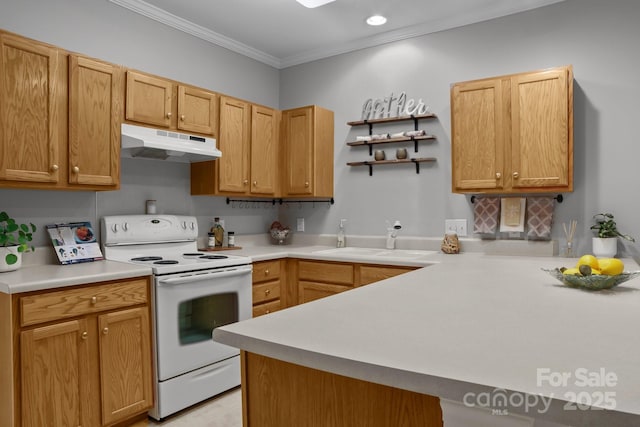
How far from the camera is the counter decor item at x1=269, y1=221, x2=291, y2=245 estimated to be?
413 cm

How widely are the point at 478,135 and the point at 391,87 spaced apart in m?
1.05

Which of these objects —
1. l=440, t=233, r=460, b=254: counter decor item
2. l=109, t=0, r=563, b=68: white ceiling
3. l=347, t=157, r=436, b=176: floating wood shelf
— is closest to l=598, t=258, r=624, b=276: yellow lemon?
l=440, t=233, r=460, b=254: counter decor item

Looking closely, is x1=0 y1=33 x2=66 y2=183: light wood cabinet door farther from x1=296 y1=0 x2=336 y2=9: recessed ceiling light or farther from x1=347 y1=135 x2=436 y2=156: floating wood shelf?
x1=347 y1=135 x2=436 y2=156: floating wood shelf

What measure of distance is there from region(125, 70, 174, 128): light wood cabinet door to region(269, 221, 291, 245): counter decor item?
1.49 metres

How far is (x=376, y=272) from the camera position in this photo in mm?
3068

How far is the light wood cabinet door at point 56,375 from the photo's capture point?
6.59 ft

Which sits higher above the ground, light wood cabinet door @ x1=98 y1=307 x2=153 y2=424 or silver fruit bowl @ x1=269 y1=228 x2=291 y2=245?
silver fruit bowl @ x1=269 y1=228 x2=291 y2=245

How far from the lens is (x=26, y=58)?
7.57 feet

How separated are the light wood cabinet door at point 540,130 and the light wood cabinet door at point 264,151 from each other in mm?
1953

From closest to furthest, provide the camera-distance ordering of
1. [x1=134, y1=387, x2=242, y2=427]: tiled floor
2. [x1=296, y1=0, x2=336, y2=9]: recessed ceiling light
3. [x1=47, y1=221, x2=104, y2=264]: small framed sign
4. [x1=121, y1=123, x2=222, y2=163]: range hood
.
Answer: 1. [x1=134, y1=387, x2=242, y2=427]: tiled floor
2. [x1=47, y1=221, x2=104, y2=264]: small framed sign
3. [x1=121, y1=123, x2=222, y2=163]: range hood
4. [x1=296, y1=0, x2=336, y2=9]: recessed ceiling light

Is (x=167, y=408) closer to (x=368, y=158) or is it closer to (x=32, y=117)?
(x=32, y=117)

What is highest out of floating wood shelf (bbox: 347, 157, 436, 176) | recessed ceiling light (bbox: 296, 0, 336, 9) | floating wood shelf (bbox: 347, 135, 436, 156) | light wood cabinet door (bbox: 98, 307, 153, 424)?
recessed ceiling light (bbox: 296, 0, 336, 9)

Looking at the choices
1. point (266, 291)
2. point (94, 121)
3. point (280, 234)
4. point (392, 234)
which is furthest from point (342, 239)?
point (94, 121)

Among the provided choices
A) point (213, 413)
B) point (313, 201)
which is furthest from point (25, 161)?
point (313, 201)
